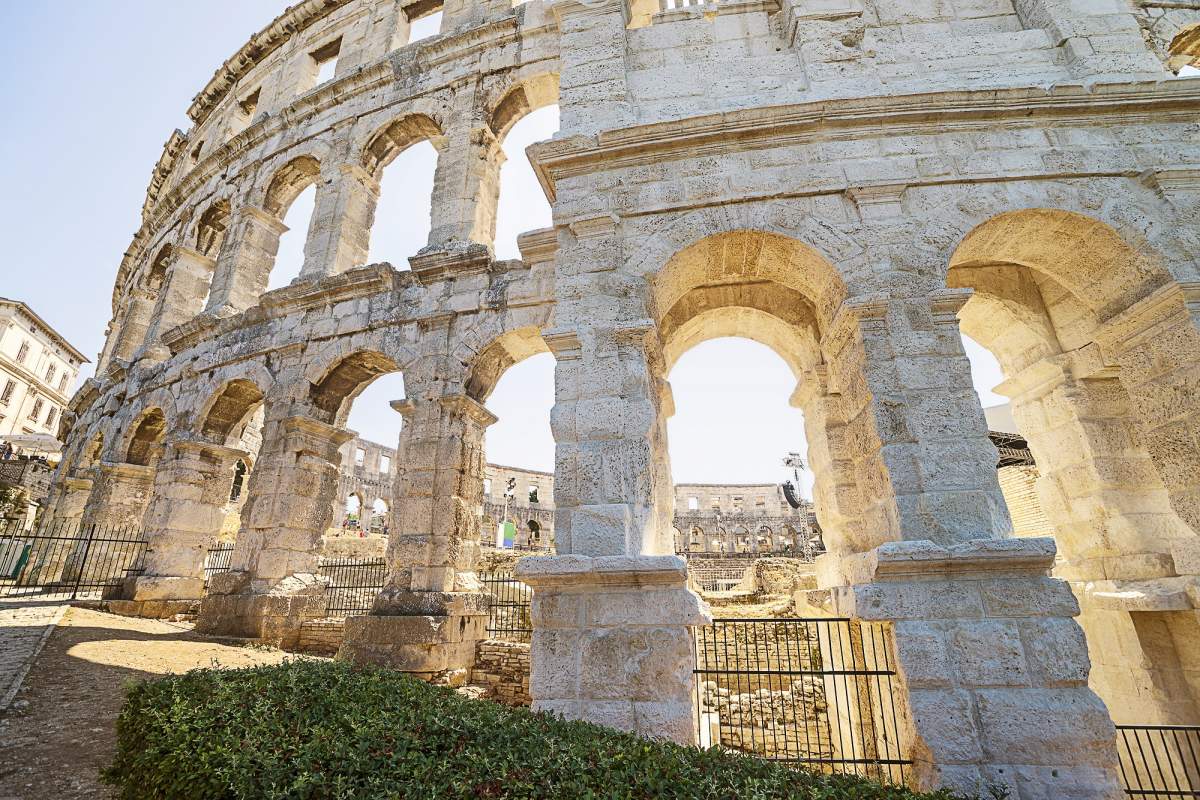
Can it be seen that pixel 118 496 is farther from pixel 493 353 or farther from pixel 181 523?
pixel 493 353

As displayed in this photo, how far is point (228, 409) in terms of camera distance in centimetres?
1052

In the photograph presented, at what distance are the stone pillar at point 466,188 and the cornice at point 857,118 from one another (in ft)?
13.6

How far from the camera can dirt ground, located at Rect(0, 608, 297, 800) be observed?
3.58 metres

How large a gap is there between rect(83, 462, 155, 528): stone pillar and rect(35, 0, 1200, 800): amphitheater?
5409mm

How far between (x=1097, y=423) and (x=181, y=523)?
13.7 m

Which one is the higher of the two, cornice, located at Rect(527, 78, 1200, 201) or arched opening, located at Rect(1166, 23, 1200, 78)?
arched opening, located at Rect(1166, 23, 1200, 78)

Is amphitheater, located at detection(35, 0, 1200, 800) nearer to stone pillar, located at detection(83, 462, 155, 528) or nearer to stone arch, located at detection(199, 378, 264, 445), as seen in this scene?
stone arch, located at detection(199, 378, 264, 445)

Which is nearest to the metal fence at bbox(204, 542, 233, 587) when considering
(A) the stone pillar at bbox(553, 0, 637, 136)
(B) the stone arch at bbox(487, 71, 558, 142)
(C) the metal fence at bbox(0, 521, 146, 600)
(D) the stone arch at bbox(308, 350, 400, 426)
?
(C) the metal fence at bbox(0, 521, 146, 600)

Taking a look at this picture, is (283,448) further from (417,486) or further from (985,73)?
(985,73)

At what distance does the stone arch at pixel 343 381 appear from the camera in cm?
898

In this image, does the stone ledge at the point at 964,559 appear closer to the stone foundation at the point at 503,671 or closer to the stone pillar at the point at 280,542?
the stone foundation at the point at 503,671

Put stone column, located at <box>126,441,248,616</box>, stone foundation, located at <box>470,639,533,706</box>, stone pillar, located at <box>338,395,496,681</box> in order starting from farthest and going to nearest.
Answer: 1. stone column, located at <box>126,441,248,616</box>
2. stone foundation, located at <box>470,639,533,706</box>
3. stone pillar, located at <box>338,395,496,681</box>

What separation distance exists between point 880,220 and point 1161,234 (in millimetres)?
2280

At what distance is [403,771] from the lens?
2479mm
